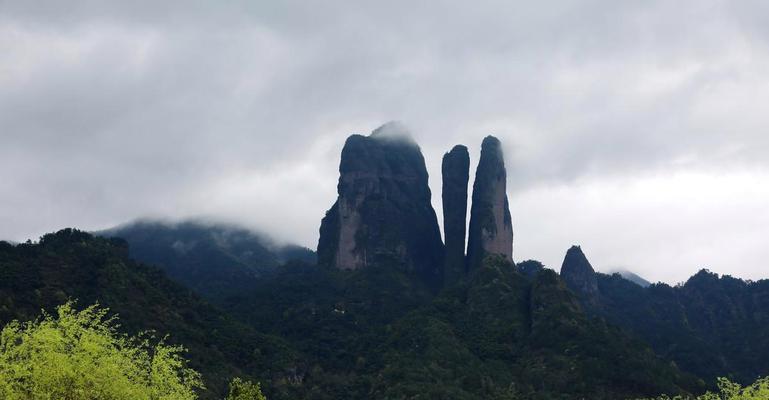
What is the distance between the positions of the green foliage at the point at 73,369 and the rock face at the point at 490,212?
137 metres

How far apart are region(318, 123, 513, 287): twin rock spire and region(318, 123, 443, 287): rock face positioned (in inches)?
9.4

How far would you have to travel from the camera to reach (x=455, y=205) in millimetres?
190750

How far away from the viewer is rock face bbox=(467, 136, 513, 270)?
177m

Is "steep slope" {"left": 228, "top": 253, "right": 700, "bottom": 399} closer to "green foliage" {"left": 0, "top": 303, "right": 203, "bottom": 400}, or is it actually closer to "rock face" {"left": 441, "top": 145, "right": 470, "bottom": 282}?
"rock face" {"left": 441, "top": 145, "right": 470, "bottom": 282}

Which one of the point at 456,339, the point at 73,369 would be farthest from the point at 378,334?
the point at 73,369

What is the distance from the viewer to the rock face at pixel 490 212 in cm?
17675

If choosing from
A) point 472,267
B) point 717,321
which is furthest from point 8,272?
point 717,321

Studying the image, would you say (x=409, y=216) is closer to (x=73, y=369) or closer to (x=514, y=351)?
(x=514, y=351)

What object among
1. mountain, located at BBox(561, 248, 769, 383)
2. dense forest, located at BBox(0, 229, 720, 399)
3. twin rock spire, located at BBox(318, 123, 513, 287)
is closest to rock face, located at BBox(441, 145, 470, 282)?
twin rock spire, located at BBox(318, 123, 513, 287)

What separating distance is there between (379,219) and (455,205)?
22.0 meters

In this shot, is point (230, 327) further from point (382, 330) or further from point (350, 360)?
point (382, 330)

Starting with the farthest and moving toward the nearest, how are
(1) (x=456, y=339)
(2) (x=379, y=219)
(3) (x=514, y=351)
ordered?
(2) (x=379, y=219)
(1) (x=456, y=339)
(3) (x=514, y=351)

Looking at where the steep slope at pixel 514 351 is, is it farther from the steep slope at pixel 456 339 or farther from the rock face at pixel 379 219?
the rock face at pixel 379 219

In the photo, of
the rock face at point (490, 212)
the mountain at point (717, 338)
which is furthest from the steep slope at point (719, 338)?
the rock face at point (490, 212)
